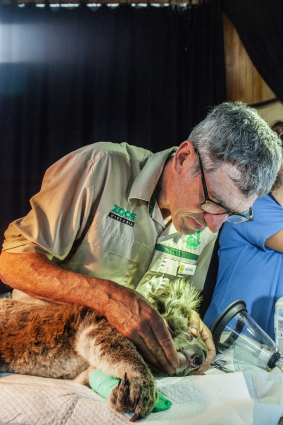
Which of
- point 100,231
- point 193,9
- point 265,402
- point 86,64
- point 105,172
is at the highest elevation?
point 193,9

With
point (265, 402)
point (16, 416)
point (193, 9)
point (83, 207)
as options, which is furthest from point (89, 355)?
point (193, 9)

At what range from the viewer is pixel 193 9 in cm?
272

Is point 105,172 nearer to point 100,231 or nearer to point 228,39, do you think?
point 100,231

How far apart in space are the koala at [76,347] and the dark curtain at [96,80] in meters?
Answer: 1.43

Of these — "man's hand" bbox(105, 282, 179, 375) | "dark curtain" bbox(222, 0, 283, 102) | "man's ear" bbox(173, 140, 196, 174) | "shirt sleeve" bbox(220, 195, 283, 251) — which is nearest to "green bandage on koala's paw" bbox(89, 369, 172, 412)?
"man's hand" bbox(105, 282, 179, 375)

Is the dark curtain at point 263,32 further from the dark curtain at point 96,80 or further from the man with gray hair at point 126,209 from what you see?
the man with gray hair at point 126,209

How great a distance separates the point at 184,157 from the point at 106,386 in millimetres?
Result: 801

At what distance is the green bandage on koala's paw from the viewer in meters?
0.87

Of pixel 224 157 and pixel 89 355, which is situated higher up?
pixel 224 157

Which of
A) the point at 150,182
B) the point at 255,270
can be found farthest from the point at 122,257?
the point at 255,270

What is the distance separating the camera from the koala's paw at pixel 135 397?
32.1 inches

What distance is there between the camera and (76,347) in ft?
3.31

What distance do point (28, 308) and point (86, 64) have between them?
188 cm

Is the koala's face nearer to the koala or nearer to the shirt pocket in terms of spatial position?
the koala
